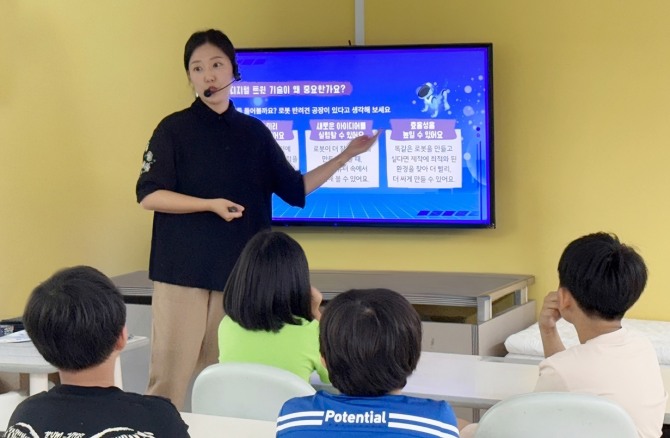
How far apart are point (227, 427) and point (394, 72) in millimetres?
2624

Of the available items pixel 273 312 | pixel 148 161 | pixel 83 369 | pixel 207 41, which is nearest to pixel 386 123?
pixel 207 41

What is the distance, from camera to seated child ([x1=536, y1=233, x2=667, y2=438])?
2170 millimetres

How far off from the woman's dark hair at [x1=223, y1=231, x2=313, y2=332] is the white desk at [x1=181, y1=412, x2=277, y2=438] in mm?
337

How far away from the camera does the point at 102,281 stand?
1812mm

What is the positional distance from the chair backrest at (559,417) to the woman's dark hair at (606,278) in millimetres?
418

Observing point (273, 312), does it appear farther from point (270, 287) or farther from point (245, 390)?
point (245, 390)

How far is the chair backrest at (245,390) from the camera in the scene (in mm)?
2180

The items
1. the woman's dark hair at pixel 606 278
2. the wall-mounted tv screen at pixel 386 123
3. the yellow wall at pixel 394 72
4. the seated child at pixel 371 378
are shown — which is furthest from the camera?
the wall-mounted tv screen at pixel 386 123

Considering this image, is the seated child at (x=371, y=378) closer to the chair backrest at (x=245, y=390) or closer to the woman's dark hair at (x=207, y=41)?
the chair backrest at (x=245, y=390)

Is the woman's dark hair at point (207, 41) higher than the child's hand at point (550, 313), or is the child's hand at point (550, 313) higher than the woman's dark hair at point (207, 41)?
the woman's dark hair at point (207, 41)

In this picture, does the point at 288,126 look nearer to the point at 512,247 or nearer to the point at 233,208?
the point at 512,247

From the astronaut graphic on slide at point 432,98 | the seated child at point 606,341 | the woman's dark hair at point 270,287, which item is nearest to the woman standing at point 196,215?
the woman's dark hair at point 270,287

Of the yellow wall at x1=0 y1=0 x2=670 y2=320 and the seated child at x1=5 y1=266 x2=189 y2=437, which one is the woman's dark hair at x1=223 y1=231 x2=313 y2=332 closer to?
the seated child at x1=5 y1=266 x2=189 y2=437

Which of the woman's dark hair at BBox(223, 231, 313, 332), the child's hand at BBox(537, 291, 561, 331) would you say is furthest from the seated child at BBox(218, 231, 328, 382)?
the child's hand at BBox(537, 291, 561, 331)
